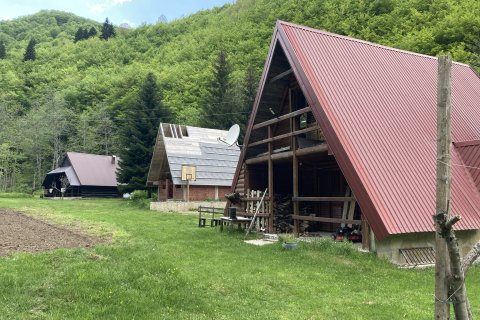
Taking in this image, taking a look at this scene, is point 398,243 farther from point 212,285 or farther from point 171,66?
point 171,66

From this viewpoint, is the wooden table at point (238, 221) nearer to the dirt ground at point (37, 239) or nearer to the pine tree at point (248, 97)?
the dirt ground at point (37, 239)

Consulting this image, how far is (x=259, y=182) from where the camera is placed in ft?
59.1

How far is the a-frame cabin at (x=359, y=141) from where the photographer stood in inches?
432

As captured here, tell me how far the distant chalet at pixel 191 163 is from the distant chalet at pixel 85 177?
55.6 feet

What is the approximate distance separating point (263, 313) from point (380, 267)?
14.9 ft

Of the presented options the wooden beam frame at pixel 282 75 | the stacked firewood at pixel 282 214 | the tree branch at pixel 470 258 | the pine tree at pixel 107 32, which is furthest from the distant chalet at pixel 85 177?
the pine tree at pixel 107 32

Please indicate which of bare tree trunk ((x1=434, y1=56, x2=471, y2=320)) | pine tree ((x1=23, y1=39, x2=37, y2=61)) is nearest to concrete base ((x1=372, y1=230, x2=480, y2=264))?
bare tree trunk ((x1=434, y1=56, x2=471, y2=320))

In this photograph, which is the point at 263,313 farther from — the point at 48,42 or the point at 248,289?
the point at 48,42

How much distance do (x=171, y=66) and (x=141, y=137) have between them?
130 ft

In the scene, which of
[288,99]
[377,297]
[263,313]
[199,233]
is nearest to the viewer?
[263,313]

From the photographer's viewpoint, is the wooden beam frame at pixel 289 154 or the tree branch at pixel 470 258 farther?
the wooden beam frame at pixel 289 154

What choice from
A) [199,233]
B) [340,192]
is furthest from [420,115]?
[199,233]

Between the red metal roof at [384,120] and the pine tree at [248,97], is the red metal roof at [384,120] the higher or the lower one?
the lower one

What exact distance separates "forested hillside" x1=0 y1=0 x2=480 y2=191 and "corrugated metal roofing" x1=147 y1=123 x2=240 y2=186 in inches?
511
